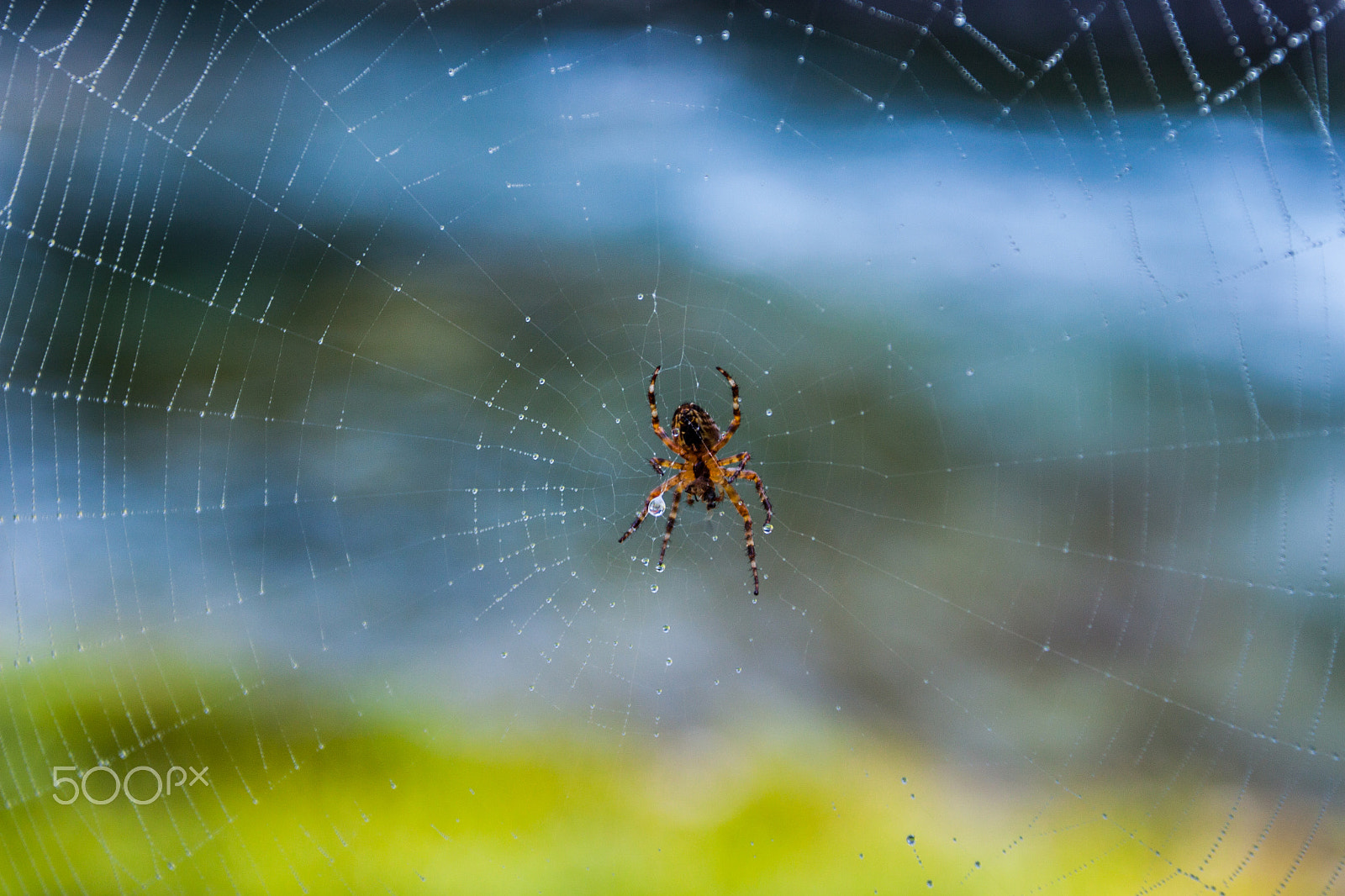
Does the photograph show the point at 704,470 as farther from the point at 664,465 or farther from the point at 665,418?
the point at 665,418

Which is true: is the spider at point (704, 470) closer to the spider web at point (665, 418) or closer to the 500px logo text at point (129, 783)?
the spider web at point (665, 418)

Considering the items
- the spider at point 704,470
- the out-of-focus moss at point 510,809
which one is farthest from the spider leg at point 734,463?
the out-of-focus moss at point 510,809

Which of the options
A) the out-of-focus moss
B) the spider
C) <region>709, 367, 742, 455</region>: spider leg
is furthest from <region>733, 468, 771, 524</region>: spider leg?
the out-of-focus moss

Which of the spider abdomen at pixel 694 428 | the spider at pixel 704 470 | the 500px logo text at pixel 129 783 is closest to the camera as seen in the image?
the 500px logo text at pixel 129 783

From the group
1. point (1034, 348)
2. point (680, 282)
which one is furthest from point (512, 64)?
point (1034, 348)

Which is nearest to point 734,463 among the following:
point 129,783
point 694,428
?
point 694,428
